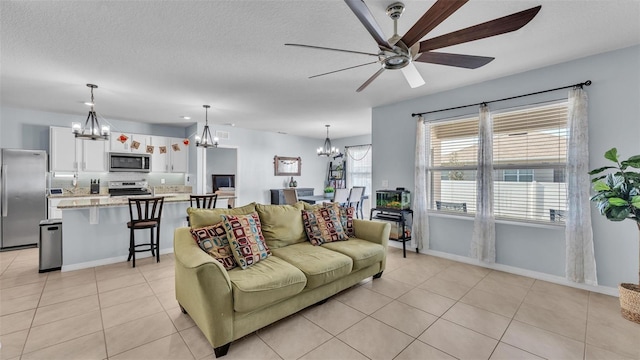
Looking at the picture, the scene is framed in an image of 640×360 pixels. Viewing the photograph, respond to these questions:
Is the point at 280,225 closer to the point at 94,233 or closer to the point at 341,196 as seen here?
the point at 94,233

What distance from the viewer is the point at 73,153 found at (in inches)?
210

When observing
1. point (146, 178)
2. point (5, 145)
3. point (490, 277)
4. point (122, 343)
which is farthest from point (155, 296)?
point (5, 145)

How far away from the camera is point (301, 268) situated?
2434 millimetres

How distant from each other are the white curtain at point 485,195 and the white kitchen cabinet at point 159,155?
21.0ft

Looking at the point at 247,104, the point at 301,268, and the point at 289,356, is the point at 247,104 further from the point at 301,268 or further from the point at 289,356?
the point at 289,356

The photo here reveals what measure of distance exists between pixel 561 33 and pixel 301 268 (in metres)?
3.21

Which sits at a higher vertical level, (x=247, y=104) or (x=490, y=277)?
(x=247, y=104)

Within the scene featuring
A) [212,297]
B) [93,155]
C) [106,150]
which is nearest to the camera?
[212,297]

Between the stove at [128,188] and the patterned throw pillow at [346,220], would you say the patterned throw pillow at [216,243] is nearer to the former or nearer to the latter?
the patterned throw pillow at [346,220]

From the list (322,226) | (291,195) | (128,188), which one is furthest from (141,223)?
(291,195)

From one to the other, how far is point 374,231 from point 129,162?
5573 mm

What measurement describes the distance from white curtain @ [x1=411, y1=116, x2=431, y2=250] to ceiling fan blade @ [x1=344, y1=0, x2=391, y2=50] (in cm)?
274

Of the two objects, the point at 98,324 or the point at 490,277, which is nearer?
the point at 98,324

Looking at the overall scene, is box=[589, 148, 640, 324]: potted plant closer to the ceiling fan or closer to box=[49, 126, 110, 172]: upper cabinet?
the ceiling fan
